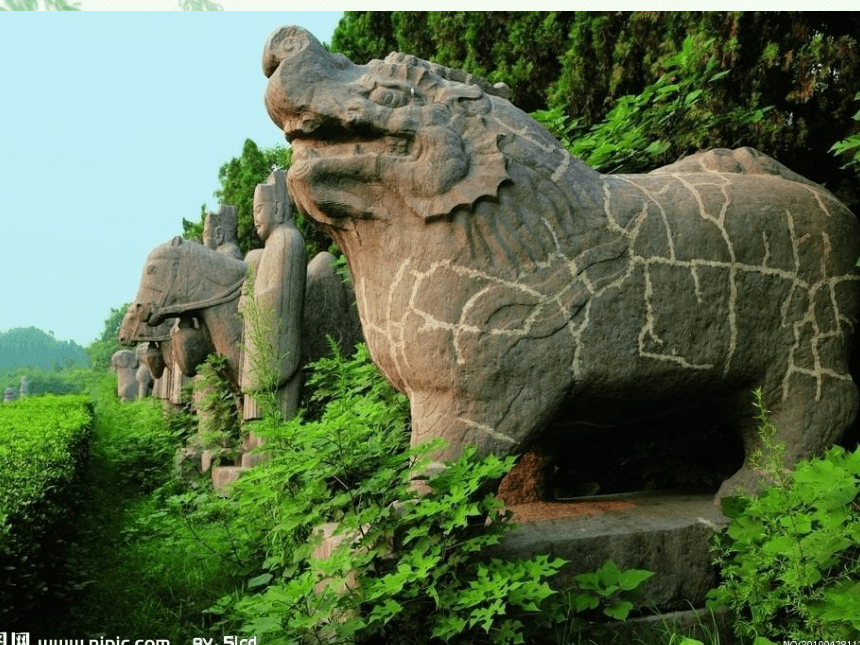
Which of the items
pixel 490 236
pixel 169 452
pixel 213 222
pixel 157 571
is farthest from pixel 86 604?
pixel 213 222

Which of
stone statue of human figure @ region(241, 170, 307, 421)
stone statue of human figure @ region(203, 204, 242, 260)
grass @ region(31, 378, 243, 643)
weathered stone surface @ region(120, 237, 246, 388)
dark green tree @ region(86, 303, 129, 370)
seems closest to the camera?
grass @ region(31, 378, 243, 643)

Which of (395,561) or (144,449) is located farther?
(144,449)

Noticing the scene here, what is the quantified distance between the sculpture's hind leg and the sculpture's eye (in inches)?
68.8

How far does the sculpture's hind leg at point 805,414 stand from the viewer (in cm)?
340

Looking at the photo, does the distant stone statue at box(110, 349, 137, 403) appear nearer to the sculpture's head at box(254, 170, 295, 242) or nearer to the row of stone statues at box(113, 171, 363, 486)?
the row of stone statues at box(113, 171, 363, 486)

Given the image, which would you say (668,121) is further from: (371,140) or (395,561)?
(395,561)

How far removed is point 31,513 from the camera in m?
3.80

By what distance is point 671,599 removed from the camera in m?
3.25

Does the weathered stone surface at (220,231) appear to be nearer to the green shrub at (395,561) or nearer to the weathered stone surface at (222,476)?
the weathered stone surface at (222,476)

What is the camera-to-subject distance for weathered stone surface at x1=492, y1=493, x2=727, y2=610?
3.13m

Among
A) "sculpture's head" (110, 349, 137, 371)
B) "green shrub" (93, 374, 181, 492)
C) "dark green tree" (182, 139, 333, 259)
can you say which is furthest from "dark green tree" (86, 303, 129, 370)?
"green shrub" (93, 374, 181, 492)

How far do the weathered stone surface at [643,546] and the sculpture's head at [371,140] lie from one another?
3.93ft

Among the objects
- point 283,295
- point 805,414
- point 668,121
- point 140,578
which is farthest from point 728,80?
point 140,578

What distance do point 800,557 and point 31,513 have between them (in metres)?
3.01
